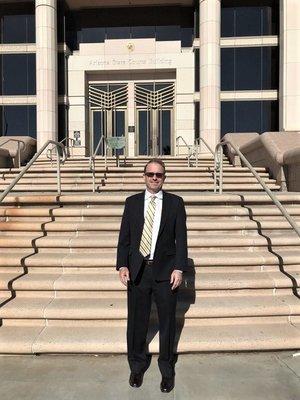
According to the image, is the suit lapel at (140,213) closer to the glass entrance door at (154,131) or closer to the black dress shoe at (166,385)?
the black dress shoe at (166,385)

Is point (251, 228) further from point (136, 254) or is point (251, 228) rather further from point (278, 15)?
point (278, 15)

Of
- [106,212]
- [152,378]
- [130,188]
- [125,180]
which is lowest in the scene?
[152,378]

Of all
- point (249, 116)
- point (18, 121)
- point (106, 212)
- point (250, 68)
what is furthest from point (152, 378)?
point (18, 121)

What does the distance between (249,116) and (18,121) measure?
1249 centimetres

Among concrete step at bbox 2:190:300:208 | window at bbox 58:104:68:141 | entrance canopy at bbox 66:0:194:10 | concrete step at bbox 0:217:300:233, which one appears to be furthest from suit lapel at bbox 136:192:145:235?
entrance canopy at bbox 66:0:194:10

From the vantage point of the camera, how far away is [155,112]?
21.9 m

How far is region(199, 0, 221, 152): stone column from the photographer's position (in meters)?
19.7

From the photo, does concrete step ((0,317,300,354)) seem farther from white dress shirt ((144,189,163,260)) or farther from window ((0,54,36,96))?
window ((0,54,36,96))

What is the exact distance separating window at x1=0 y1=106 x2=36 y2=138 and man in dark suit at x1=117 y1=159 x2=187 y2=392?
19436 mm

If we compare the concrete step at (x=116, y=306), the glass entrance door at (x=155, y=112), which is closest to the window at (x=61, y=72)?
the glass entrance door at (x=155, y=112)

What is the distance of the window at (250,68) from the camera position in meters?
20.9

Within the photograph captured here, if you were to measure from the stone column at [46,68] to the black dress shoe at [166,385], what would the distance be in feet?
59.3

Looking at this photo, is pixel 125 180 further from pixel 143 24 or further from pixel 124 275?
pixel 143 24

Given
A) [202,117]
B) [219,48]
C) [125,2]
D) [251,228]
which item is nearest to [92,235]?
[251,228]
